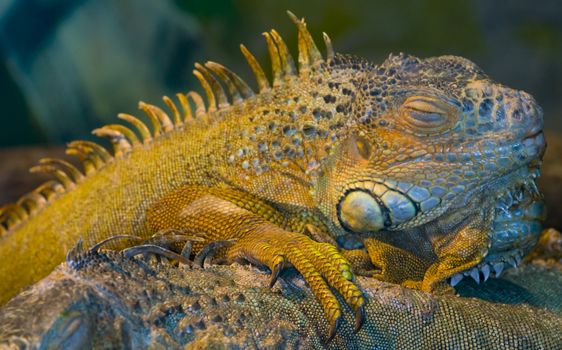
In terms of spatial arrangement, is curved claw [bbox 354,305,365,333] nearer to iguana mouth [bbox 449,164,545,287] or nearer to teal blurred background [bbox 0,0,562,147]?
iguana mouth [bbox 449,164,545,287]

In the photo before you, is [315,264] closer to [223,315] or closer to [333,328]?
[333,328]

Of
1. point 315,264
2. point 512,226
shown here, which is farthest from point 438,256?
point 315,264

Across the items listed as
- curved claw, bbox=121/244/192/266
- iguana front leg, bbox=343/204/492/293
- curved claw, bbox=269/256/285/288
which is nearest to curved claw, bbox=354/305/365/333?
curved claw, bbox=269/256/285/288

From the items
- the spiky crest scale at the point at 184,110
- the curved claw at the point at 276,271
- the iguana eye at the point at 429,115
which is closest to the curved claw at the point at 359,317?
the curved claw at the point at 276,271

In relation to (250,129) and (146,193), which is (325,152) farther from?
(146,193)

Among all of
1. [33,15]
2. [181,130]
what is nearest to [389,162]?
[181,130]

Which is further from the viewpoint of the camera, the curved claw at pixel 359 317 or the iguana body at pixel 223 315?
the curved claw at pixel 359 317

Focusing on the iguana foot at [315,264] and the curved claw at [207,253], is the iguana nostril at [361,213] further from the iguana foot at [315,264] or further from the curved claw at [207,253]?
the curved claw at [207,253]
